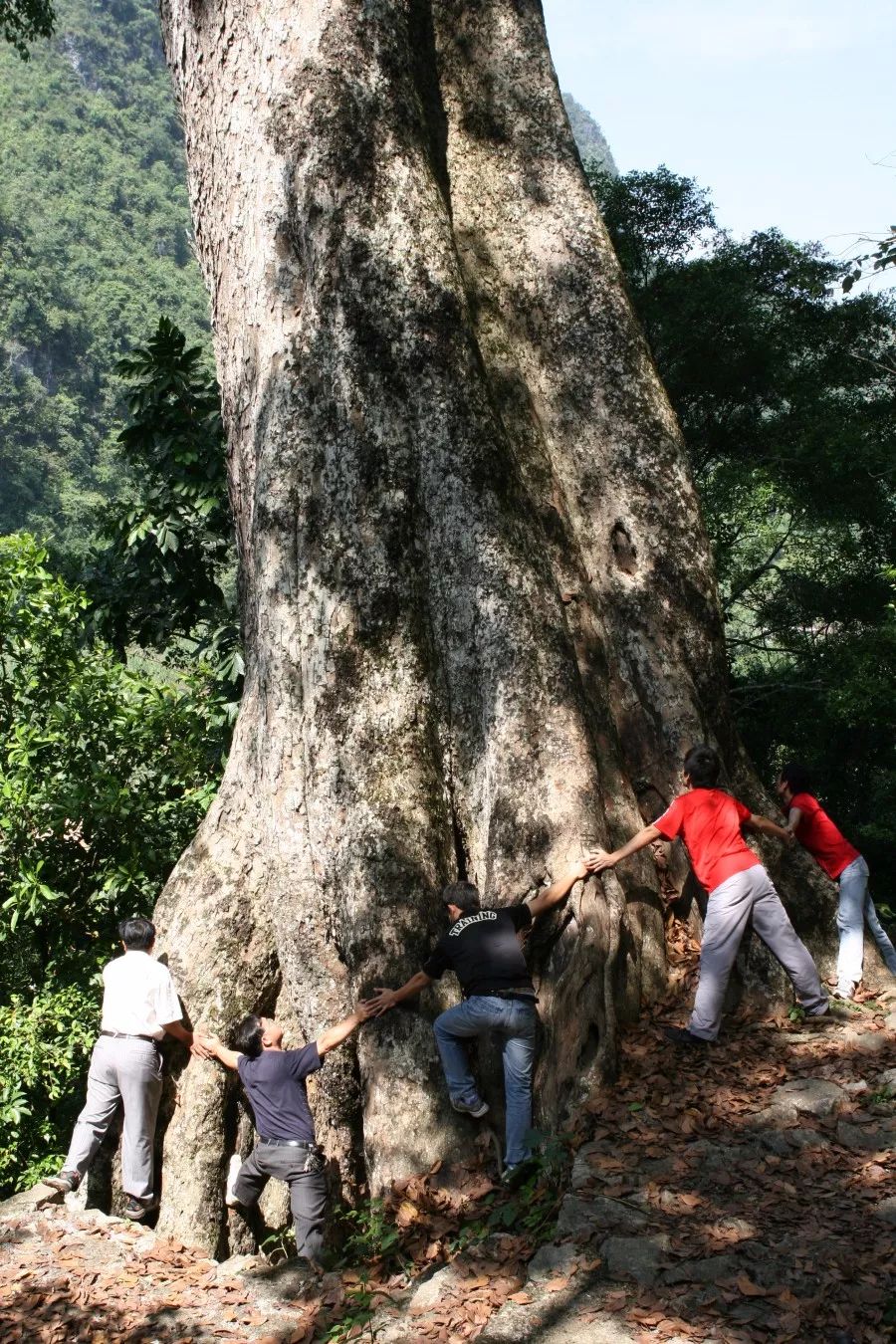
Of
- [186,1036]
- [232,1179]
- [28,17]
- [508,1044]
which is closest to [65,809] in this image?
[186,1036]

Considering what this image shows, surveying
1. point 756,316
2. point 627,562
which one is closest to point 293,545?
point 627,562

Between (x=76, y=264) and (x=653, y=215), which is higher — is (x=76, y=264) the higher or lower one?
the higher one

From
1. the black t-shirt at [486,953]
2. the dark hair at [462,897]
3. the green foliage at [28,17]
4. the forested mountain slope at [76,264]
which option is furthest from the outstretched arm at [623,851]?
the forested mountain slope at [76,264]

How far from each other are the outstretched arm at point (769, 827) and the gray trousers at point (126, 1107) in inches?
141

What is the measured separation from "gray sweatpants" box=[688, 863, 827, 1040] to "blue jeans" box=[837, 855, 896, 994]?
0.51 metres

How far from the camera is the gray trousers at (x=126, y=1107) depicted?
7.02m

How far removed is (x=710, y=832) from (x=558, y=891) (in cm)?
88

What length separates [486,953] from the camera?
19.8 ft

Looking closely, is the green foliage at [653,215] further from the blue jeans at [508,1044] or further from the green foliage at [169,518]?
the blue jeans at [508,1044]

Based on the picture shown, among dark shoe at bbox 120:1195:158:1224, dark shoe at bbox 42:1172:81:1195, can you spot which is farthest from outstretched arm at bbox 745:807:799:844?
dark shoe at bbox 42:1172:81:1195

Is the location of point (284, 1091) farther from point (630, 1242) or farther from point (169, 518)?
point (169, 518)

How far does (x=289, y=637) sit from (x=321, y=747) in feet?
2.19

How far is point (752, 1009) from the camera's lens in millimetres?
6664

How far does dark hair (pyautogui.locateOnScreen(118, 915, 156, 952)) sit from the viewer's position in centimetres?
710
